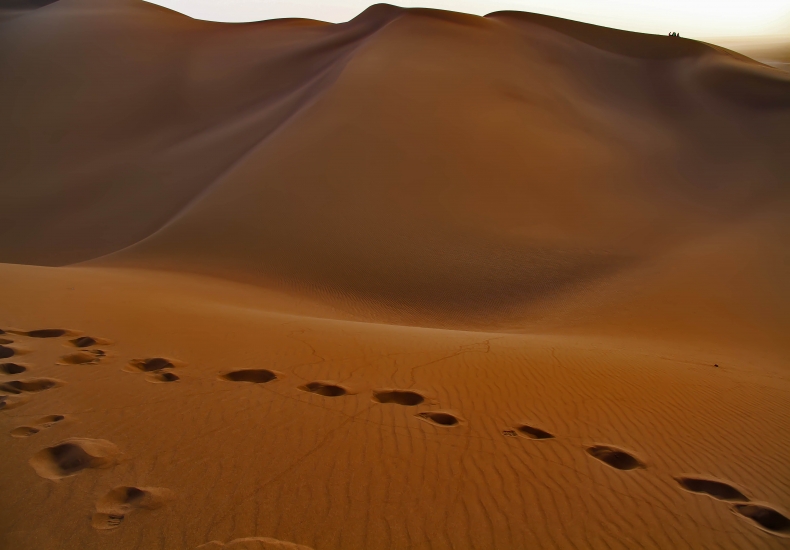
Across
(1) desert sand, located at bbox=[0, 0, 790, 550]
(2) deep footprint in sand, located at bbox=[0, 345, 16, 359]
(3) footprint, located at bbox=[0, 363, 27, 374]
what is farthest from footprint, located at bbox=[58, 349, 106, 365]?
(2) deep footprint in sand, located at bbox=[0, 345, 16, 359]

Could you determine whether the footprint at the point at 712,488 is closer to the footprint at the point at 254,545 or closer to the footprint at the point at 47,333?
the footprint at the point at 254,545

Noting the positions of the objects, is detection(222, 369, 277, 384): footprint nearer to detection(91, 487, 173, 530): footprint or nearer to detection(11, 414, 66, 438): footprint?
detection(11, 414, 66, 438): footprint

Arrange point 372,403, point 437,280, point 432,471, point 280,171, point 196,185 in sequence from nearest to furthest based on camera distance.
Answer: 1. point 432,471
2. point 372,403
3. point 437,280
4. point 280,171
5. point 196,185

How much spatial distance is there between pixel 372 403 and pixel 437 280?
26.0ft

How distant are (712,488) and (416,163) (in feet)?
47.4

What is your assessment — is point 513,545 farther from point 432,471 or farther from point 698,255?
point 698,255

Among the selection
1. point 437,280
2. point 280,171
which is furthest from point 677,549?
point 280,171

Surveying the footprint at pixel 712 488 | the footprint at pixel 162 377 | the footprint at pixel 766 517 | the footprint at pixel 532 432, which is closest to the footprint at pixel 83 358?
the footprint at pixel 162 377

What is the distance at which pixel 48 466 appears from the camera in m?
3.99

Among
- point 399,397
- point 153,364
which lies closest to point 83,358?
point 153,364

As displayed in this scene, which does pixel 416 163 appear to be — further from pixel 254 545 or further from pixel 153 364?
pixel 254 545

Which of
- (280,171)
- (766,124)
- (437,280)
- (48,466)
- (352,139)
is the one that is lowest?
(48,466)

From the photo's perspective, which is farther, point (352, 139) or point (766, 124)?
point (766, 124)

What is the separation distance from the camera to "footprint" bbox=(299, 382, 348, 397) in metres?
5.66
